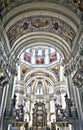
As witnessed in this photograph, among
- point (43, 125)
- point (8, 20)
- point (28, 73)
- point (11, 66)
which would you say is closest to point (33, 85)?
point (28, 73)

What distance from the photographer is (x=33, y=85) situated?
30156 millimetres

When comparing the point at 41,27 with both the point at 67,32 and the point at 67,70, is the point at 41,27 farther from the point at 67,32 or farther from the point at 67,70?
the point at 67,70

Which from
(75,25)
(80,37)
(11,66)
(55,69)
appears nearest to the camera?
(80,37)

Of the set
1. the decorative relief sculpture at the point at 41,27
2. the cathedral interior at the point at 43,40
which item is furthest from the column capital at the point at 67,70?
the decorative relief sculpture at the point at 41,27

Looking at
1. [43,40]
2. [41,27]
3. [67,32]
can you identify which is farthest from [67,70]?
[41,27]

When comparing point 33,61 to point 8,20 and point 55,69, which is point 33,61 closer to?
point 55,69

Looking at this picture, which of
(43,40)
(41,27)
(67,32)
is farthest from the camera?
(43,40)

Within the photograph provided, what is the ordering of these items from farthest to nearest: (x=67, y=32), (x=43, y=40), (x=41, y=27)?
(x=43, y=40) → (x=41, y=27) → (x=67, y=32)

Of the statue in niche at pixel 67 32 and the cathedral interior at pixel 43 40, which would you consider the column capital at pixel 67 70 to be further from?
the statue in niche at pixel 67 32

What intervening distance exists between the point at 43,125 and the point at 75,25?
1907 cm

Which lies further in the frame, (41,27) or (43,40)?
(43,40)

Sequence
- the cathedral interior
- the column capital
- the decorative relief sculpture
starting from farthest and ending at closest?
the column capital < the decorative relief sculpture < the cathedral interior

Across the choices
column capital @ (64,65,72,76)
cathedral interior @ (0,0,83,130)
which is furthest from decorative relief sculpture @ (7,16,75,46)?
column capital @ (64,65,72,76)

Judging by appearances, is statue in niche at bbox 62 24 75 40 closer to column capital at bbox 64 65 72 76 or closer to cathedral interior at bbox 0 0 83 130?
cathedral interior at bbox 0 0 83 130
